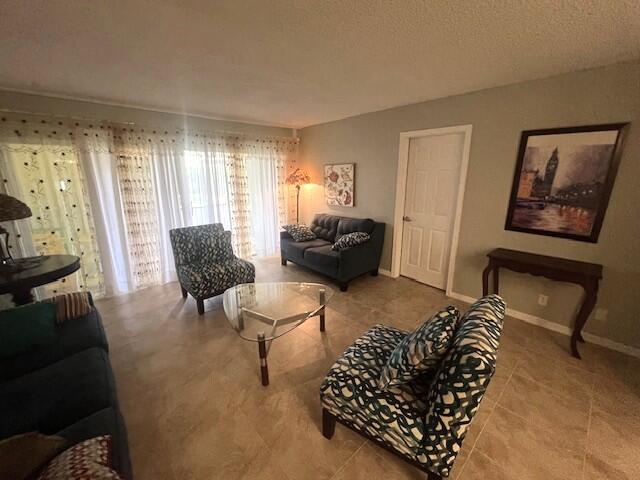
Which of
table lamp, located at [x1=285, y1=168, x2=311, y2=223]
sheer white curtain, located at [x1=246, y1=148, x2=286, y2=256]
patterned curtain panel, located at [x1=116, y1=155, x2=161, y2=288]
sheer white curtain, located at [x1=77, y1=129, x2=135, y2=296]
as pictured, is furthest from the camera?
table lamp, located at [x1=285, y1=168, x2=311, y2=223]

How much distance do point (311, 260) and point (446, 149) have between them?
2218 millimetres

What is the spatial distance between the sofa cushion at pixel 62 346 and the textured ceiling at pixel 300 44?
1.83m

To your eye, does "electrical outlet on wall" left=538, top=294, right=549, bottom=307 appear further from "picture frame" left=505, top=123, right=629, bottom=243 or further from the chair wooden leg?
the chair wooden leg

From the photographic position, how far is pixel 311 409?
1.69 m

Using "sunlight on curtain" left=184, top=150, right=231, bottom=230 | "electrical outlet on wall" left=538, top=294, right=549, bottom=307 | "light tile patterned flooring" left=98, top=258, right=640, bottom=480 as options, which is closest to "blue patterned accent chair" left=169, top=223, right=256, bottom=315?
"light tile patterned flooring" left=98, top=258, right=640, bottom=480

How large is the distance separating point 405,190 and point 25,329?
376cm

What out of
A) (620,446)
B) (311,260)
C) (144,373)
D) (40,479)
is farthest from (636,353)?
(144,373)

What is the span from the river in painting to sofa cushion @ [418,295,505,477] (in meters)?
1.86

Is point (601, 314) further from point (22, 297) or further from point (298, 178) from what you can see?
point (22, 297)

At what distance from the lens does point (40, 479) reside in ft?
2.56

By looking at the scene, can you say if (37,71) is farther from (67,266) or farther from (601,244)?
(601,244)

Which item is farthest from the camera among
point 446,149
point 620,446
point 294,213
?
point 294,213

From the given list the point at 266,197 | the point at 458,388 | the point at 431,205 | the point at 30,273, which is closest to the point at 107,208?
the point at 30,273

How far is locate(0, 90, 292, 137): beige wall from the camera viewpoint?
2557 mm
